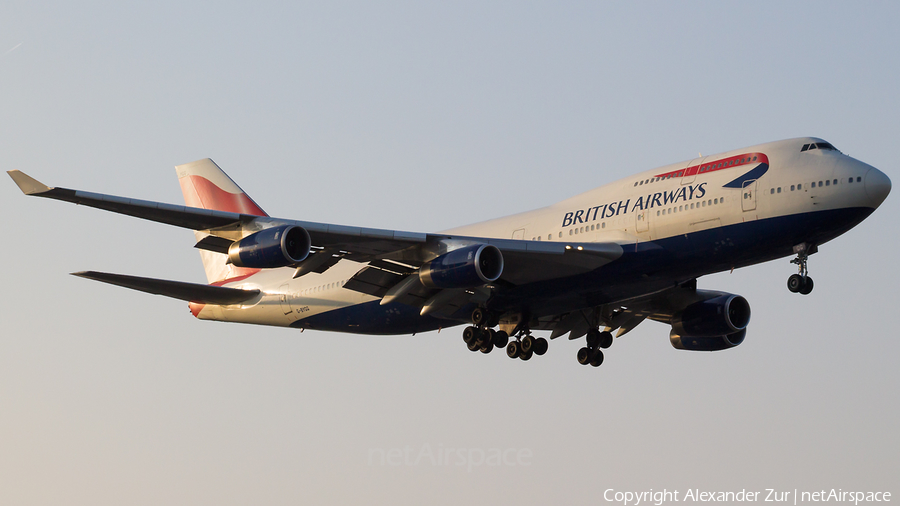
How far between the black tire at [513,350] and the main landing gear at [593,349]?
9.11ft

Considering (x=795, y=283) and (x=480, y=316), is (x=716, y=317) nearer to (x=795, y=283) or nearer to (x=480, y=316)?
(x=795, y=283)

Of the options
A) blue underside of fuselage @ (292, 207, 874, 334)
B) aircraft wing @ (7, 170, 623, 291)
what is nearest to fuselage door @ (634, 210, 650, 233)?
blue underside of fuselage @ (292, 207, 874, 334)

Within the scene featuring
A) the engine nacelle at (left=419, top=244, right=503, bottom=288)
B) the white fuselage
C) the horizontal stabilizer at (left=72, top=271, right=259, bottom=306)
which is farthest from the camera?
the horizontal stabilizer at (left=72, top=271, right=259, bottom=306)

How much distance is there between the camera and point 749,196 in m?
31.6

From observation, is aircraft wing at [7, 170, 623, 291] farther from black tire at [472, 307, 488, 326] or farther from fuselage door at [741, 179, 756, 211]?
fuselage door at [741, 179, 756, 211]

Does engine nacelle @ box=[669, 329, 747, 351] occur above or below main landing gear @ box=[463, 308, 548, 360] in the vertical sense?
above

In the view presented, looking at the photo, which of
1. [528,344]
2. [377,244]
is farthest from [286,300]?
[528,344]

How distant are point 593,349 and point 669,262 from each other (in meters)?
8.22

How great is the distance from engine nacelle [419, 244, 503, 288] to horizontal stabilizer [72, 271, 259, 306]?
415 inches

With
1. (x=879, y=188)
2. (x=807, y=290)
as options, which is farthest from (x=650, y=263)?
(x=879, y=188)

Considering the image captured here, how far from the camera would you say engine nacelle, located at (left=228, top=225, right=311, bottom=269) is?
30.5 meters

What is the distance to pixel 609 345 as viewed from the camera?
40344mm

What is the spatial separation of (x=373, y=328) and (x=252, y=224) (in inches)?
338

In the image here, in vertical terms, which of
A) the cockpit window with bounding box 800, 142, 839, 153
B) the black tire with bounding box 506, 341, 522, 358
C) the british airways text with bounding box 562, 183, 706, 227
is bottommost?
the black tire with bounding box 506, 341, 522, 358
